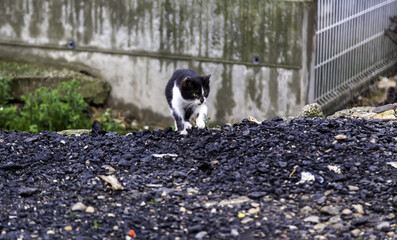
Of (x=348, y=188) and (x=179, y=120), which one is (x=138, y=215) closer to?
(x=348, y=188)

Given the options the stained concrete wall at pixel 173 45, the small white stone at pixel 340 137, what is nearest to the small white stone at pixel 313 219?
the small white stone at pixel 340 137

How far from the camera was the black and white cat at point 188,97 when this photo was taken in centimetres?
544

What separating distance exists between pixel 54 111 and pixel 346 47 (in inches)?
155

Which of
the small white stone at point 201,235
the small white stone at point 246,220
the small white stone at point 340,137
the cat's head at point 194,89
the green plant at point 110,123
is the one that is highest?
the cat's head at point 194,89

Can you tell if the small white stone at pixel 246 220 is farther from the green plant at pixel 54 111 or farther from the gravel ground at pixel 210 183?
the green plant at pixel 54 111

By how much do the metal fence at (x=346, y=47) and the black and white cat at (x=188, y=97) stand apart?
2651mm

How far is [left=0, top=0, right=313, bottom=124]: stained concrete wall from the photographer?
799 cm

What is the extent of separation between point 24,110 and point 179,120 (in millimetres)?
3625

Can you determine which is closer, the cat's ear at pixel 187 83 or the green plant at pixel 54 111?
the cat's ear at pixel 187 83

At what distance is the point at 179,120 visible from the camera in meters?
5.66

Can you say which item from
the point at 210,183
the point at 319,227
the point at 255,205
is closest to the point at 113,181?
the point at 210,183

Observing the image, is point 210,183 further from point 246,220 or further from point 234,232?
point 234,232

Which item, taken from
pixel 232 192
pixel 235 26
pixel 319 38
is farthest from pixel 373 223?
pixel 235 26

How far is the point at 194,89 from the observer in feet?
17.9
